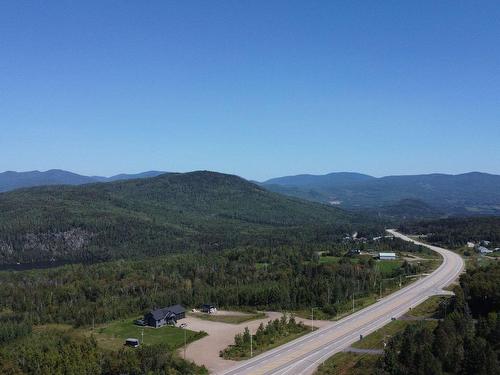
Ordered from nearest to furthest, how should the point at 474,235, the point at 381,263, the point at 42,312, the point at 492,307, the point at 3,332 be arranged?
1. the point at 492,307
2. the point at 3,332
3. the point at 42,312
4. the point at 381,263
5. the point at 474,235

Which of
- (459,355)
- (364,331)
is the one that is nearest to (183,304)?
(364,331)

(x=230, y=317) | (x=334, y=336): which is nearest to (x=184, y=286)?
(x=230, y=317)

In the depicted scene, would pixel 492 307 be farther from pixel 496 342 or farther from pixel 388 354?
pixel 388 354

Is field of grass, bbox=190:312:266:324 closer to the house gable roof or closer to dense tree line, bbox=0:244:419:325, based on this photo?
the house gable roof

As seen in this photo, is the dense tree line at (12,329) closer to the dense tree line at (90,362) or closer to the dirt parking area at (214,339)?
the dense tree line at (90,362)

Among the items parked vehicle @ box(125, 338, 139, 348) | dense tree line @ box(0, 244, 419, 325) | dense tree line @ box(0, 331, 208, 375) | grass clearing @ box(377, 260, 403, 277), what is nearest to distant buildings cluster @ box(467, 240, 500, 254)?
grass clearing @ box(377, 260, 403, 277)

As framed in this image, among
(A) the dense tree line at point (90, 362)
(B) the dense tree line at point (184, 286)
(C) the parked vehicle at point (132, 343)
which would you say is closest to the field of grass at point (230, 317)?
(B) the dense tree line at point (184, 286)

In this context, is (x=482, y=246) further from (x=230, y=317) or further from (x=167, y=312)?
(x=167, y=312)
